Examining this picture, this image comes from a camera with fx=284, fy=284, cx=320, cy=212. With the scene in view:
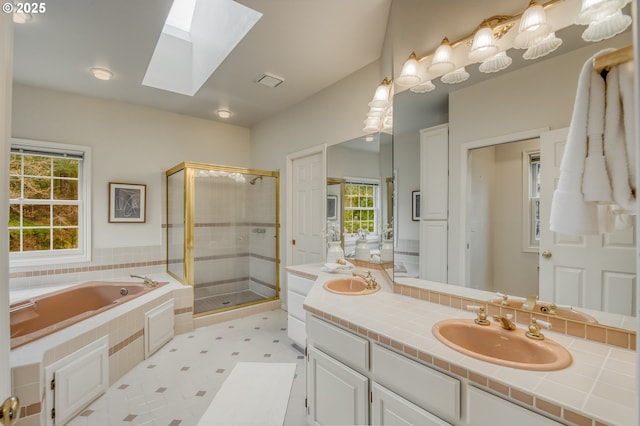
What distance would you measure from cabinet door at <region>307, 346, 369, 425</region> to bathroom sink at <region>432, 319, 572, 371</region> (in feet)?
1.49

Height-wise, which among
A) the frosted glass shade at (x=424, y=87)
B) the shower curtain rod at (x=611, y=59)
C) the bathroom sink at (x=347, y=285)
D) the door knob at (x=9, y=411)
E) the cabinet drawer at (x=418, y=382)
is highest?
the frosted glass shade at (x=424, y=87)

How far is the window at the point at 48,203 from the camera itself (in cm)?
302

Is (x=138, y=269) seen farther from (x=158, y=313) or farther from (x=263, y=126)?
(x=263, y=126)

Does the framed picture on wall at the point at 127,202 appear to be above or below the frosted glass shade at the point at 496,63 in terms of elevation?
below

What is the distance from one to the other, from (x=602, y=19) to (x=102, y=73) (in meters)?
3.65

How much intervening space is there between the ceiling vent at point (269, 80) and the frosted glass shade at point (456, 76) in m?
1.82

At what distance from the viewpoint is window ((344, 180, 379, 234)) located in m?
2.55

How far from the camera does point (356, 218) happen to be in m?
2.75

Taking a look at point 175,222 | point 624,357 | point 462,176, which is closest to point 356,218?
point 462,176

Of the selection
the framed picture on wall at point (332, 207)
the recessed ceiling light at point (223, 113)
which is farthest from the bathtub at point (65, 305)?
the recessed ceiling light at point (223, 113)

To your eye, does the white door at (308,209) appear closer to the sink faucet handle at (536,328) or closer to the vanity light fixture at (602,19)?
the sink faucet handle at (536,328)

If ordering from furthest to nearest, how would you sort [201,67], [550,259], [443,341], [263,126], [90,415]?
[263,126] → [201,67] → [90,415] → [550,259] → [443,341]

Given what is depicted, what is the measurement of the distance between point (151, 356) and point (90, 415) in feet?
2.46

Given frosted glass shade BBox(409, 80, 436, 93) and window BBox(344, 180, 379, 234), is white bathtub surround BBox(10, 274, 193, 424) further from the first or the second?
frosted glass shade BBox(409, 80, 436, 93)
